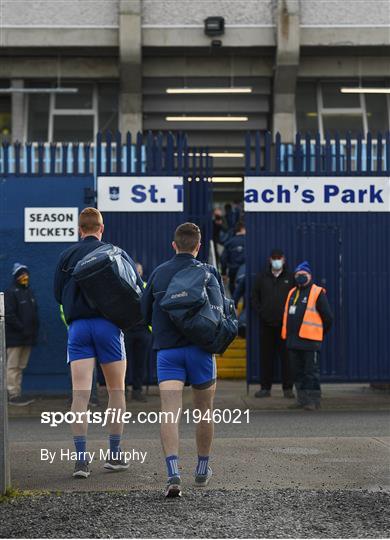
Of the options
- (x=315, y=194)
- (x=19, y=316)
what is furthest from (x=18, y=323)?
(x=315, y=194)

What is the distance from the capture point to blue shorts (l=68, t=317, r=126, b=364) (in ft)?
26.0

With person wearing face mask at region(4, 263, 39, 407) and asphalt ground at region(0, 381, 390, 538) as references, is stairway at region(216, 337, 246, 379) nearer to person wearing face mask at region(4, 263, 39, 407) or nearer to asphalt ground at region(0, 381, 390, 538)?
person wearing face mask at region(4, 263, 39, 407)

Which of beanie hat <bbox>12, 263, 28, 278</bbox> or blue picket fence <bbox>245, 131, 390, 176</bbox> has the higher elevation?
blue picket fence <bbox>245, 131, 390, 176</bbox>

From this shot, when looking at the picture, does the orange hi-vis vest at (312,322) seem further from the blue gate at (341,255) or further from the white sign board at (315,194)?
the white sign board at (315,194)

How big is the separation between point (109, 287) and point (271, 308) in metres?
5.70

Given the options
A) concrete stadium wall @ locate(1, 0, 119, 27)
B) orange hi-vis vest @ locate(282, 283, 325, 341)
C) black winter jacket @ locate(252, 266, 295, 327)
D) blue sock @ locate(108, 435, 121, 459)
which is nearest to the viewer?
blue sock @ locate(108, 435, 121, 459)

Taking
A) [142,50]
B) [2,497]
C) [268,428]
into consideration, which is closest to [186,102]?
[142,50]

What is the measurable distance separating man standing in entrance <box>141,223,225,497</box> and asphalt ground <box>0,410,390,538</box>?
0.33 m

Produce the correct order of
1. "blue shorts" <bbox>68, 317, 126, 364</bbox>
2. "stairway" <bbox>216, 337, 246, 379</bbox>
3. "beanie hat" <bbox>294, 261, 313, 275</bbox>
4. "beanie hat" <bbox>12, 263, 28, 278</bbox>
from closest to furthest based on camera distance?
"blue shorts" <bbox>68, 317, 126, 364</bbox>, "beanie hat" <bbox>294, 261, 313, 275</bbox>, "beanie hat" <bbox>12, 263, 28, 278</bbox>, "stairway" <bbox>216, 337, 246, 379</bbox>

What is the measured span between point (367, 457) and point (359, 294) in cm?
505

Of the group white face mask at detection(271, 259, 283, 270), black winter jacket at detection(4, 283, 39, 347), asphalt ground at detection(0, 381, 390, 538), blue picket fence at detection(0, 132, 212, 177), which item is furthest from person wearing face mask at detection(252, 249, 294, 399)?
black winter jacket at detection(4, 283, 39, 347)

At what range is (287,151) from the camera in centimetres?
1352

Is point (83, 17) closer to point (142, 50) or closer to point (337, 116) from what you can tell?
point (142, 50)

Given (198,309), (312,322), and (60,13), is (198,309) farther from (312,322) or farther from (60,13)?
(60,13)
